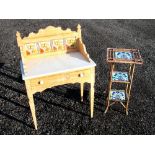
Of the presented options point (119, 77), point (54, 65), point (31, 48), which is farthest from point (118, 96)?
point (31, 48)

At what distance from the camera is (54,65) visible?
14.9ft

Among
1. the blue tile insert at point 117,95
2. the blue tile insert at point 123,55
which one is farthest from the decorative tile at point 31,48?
the blue tile insert at point 117,95

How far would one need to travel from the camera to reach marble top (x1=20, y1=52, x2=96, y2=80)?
14.1 ft

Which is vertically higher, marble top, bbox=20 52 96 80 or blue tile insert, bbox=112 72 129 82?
marble top, bbox=20 52 96 80

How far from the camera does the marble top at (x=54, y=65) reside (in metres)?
4.30

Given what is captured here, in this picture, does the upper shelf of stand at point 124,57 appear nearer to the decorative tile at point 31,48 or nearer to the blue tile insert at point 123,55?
the blue tile insert at point 123,55

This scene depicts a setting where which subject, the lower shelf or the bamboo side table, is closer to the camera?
the bamboo side table

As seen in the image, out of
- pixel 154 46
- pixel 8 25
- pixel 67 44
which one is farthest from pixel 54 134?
pixel 8 25

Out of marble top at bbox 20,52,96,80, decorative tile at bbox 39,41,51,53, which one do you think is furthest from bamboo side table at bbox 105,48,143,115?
decorative tile at bbox 39,41,51,53

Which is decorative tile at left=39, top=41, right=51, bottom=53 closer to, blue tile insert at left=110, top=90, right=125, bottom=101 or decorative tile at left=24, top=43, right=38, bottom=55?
decorative tile at left=24, top=43, right=38, bottom=55

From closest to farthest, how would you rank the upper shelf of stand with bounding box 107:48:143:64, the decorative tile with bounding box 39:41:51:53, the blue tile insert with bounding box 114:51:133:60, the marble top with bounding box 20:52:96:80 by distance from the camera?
the marble top with bounding box 20:52:96:80, the upper shelf of stand with bounding box 107:48:143:64, the blue tile insert with bounding box 114:51:133:60, the decorative tile with bounding box 39:41:51:53

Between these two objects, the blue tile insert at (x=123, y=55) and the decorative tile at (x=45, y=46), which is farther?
the decorative tile at (x=45, y=46)

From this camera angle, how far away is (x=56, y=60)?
475 centimetres

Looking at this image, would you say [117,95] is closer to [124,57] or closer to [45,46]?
[124,57]
